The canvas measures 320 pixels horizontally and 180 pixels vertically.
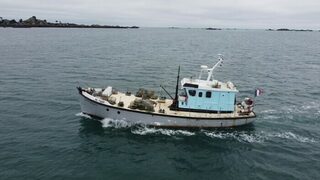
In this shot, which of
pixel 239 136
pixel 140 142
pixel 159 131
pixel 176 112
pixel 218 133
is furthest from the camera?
pixel 176 112

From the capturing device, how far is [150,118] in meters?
33.5

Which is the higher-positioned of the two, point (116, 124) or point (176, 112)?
point (176, 112)

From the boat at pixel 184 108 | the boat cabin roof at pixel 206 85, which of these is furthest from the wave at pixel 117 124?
the boat cabin roof at pixel 206 85

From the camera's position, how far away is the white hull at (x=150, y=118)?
1315 inches

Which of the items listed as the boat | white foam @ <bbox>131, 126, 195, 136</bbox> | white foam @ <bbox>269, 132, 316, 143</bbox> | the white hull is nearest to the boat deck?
the boat

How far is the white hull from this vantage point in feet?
110

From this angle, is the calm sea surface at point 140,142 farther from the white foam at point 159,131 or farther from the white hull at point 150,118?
the white hull at point 150,118

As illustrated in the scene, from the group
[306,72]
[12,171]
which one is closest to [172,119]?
[12,171]

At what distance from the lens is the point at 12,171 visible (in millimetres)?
24703

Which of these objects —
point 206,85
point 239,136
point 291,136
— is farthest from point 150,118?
point 291,136

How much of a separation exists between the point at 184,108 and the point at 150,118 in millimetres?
3718

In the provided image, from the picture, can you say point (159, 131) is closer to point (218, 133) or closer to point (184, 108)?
point (184, 108)

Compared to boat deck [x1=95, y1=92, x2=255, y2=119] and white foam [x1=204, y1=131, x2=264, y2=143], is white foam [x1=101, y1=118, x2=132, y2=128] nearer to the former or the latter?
boat deck [x1=95, y1=92, x2=255, y2=119]

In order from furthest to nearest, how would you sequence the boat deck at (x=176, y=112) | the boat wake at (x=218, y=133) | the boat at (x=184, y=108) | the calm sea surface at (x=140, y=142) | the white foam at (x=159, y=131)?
the boat deck at (x=176, y=112)
the boat at (x=184, y=108)
the white foam at (x=159, y=131)
the boat wake at (x=218, y=133)
the calm sea surface at (x=140, y=142)
